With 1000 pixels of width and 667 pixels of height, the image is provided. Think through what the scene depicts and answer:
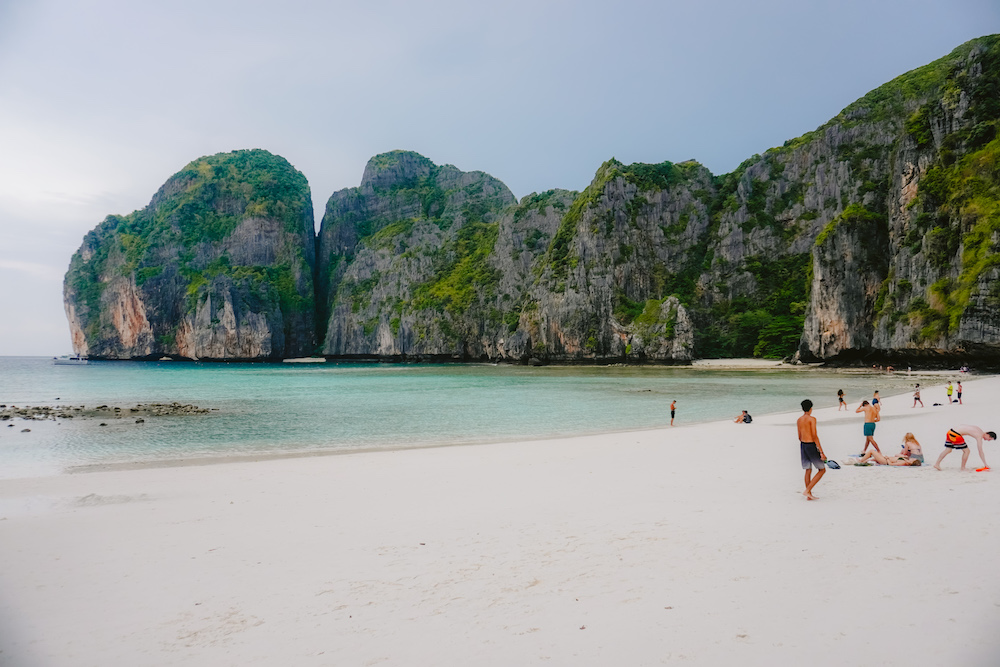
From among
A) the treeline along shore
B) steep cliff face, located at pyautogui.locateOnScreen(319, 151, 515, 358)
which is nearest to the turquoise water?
the treeline along shore

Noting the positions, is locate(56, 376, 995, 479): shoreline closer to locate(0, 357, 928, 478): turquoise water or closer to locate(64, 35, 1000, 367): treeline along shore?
locate(0, 357, 928, 478): turquoise water

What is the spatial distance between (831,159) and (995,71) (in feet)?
139

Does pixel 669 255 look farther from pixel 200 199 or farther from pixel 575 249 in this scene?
pixel 200 199

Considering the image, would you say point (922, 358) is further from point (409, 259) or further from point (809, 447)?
point (409, 259)

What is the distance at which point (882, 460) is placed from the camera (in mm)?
10375

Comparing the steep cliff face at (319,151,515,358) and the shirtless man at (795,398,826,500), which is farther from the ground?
the steep cliff face at (319,151,515,358)

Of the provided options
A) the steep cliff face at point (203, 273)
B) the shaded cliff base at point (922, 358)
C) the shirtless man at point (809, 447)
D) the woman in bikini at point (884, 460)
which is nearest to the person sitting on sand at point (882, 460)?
the woman in bikini at point (884, 460)

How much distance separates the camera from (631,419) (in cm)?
2272

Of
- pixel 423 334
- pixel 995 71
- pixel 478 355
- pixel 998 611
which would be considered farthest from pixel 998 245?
pixel 423 334

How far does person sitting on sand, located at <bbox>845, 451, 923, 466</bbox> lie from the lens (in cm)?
1014

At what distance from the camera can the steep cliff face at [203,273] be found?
417ft

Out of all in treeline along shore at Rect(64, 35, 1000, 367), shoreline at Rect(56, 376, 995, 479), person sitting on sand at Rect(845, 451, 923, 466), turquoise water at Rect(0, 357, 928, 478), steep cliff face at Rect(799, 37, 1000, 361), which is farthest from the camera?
treeline along shore at Rect(64, 35, 1000, 367)

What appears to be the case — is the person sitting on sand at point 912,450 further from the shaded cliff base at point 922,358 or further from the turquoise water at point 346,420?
the shaded cliff base at point 922,358

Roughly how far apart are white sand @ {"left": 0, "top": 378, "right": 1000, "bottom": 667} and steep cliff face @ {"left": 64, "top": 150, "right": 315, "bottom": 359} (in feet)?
428
